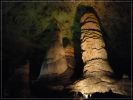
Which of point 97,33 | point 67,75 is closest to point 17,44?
point 67,75

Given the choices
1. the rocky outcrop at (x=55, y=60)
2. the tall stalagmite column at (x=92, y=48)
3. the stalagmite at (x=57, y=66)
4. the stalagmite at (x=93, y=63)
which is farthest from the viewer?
the rocky outcrop at (x=55, y=60)

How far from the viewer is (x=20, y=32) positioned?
10.1 metres

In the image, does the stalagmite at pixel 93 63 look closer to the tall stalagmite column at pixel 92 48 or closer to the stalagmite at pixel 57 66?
the tall stalagmite column at pixel 92 48

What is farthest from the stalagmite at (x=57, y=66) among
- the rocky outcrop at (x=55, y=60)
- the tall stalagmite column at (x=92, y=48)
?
the tall stalagmite column at (x=92, y=48)

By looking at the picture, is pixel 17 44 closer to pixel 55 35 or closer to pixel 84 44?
pixel 55 35

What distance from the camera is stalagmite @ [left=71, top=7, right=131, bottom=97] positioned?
7367 millimetres

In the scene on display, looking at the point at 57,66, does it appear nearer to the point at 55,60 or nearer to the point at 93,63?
the point at 55,60

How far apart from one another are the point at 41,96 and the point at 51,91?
1.23 ft

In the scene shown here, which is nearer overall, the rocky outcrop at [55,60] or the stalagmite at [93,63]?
the stalagmite at [93,63]

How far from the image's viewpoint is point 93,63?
7.93 metres

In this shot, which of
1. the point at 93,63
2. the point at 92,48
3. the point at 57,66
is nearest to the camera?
the point at 93,63

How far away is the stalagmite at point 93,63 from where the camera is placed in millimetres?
7367

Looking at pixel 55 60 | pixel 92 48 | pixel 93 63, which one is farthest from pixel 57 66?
pixel 93 63

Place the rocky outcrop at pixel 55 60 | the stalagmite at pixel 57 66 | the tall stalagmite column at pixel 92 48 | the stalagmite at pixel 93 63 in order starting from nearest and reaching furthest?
the stalagmite at pixel 93 63
the tall stalagmite column at pixel 92 48
the stalagmite at pixel 57 66
the rocky outcrop at pixel 55 60
